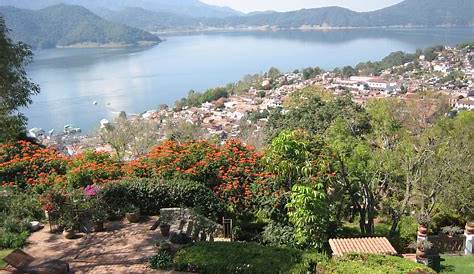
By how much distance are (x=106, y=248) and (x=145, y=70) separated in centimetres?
8868

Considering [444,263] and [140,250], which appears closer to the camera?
[140,250]

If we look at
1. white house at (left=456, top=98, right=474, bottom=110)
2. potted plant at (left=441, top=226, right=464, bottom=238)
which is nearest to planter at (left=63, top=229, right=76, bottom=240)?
potted plant at (left=441, top=226, right=464, bottom=238)

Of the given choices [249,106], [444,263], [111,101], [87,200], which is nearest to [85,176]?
[87,200]

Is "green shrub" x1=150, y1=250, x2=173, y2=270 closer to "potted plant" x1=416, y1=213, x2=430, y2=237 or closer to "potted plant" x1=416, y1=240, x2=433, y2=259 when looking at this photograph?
"potted plant" x1=416, y1=240, x2=433, y2=259

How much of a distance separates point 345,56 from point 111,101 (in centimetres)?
7776

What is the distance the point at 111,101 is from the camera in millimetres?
62344

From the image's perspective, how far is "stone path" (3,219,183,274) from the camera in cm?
640

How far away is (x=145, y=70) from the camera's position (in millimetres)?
92688

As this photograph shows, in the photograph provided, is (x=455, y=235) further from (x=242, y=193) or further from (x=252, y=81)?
(x=252, y=81)

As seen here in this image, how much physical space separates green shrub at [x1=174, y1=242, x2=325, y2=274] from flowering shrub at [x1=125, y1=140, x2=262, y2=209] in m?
2.08

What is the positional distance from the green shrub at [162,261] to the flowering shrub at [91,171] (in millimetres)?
3096

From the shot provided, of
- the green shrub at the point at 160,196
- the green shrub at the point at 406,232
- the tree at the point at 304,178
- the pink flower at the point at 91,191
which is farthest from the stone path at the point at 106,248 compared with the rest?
the green shrub at the point at 406,232

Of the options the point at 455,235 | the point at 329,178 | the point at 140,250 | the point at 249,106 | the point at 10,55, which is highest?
the point at 10,55

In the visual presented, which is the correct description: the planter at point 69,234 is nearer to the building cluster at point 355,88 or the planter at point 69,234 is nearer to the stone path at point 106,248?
the stone path at point 106,248
